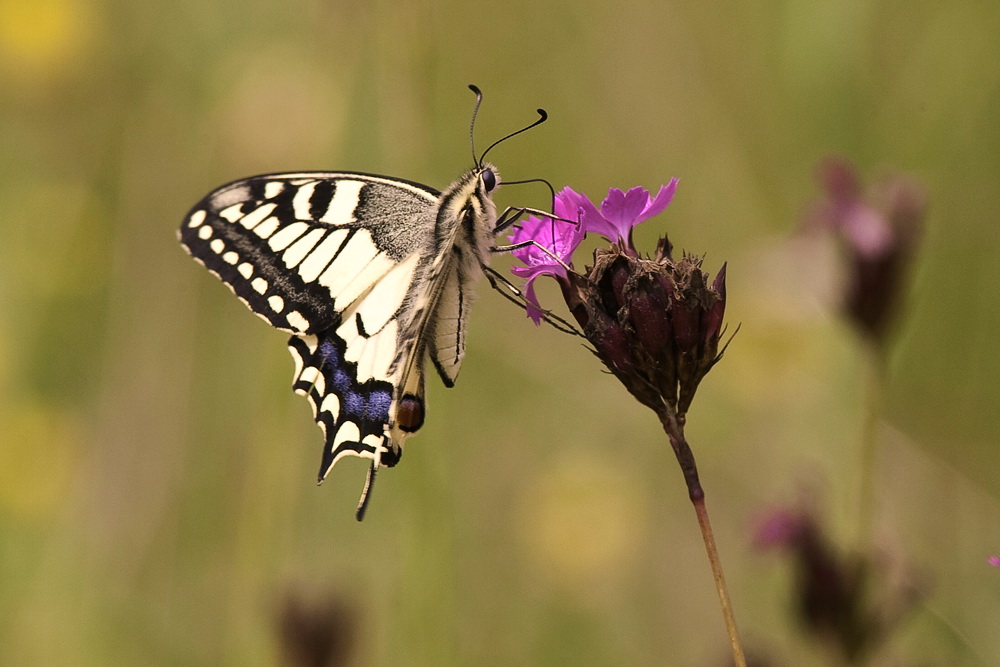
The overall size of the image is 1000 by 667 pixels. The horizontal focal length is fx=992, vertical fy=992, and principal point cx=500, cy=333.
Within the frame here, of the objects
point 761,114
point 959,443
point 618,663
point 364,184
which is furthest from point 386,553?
point 761,114

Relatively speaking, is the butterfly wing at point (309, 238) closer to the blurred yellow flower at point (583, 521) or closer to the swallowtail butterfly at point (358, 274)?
the swallowtail butterfly at point (358, 274)

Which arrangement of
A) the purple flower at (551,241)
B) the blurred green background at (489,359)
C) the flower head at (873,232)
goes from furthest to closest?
the blurred green background at (489,359), the flower head at (873,232), the purple flower at (551,241)

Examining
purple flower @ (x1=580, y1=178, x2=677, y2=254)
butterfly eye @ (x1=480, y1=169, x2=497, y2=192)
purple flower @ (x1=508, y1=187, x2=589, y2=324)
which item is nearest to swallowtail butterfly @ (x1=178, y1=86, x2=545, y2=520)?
butterfly eye @ (x1=480, y1=169, x2=497, y2=192)

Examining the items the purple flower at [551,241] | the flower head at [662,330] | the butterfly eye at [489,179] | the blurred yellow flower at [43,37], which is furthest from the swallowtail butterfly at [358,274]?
the blurred yellow flower at [43,37]

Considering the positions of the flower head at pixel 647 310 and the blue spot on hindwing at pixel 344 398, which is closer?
the flower head at pixel 647 310

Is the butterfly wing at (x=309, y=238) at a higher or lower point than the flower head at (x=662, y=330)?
higher

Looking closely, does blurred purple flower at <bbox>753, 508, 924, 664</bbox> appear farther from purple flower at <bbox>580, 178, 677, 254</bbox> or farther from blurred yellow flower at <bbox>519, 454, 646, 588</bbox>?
blurred yellow flower at <bbox>519, 454, 646, 588</bbox>

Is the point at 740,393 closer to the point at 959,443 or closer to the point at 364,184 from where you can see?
the point at 959,443
